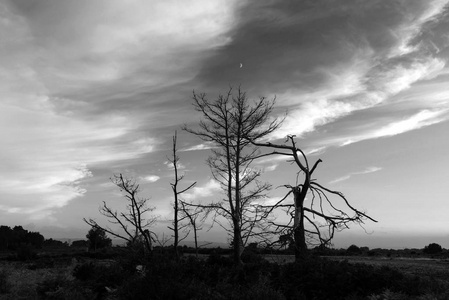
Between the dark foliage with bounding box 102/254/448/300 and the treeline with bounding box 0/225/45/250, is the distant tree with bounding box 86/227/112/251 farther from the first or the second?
the dark foliage with bounding box 102/254/448/300

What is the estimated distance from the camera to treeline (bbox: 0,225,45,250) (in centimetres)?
7236

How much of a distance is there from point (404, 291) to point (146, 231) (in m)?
13.7

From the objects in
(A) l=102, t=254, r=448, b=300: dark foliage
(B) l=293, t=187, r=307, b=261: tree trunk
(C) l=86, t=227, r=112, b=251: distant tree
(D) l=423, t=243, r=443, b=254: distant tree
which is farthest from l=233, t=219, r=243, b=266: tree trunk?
(C) l=86, t=227, r=112, b=251: distant tree

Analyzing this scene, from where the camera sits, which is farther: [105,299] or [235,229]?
[235,229]

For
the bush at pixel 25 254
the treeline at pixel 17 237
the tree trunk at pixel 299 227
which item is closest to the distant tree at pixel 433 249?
the tree trunk at pixel 299 227

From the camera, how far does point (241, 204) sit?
715 inches

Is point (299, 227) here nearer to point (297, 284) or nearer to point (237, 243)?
point (237, 243)

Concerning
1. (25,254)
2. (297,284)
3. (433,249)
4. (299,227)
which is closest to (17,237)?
(25,254)

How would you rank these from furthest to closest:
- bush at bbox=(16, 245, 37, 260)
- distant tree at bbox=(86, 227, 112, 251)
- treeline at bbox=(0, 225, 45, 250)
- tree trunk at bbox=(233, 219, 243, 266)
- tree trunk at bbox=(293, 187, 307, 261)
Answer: treeline at bbox=(0, 225, 45, 250)
distant tree at bbox=(86, 227, 112, 251)
bush at bbox=(16, 245, 37, 260)
tree trunk at bbox=(233, 219, 243, 266)
tree trunk at bbox=(293, 187, 307, 261)

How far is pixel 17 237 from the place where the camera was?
7806cm

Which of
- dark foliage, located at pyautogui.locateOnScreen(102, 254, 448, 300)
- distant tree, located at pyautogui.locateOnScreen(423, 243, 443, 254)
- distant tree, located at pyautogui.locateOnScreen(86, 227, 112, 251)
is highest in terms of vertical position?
distant tree, located at pyautogui.locateOnScreen(86, 227, 112, 251)

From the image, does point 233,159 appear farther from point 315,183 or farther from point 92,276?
point 92,276

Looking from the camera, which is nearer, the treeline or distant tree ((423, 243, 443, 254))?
distant tree ((423, 243, 443, 254))

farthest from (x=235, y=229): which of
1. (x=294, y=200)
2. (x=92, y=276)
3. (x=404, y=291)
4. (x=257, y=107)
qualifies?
(x=404, y=291)
